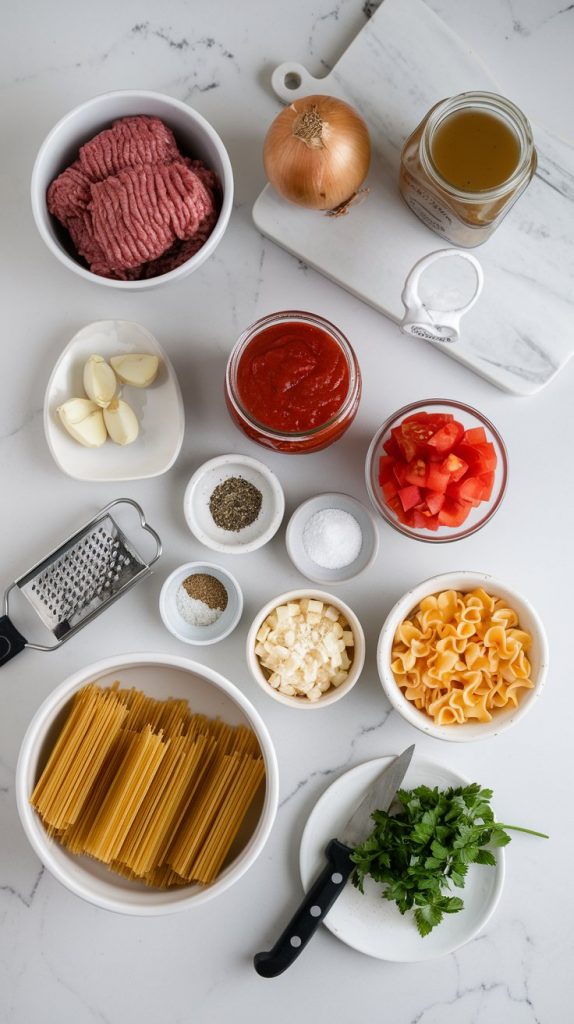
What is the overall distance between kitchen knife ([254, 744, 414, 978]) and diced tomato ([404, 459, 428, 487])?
55 centimetres

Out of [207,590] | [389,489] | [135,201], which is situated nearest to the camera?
[135,201]

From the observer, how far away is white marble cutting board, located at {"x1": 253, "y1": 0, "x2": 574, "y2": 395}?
65.3 inches

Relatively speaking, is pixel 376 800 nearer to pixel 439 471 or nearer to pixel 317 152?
pixel 439 471

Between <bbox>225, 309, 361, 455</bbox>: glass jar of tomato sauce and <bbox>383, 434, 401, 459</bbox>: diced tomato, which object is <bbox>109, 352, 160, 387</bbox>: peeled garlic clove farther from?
<bbox>383, 434, 401, 459</bbox>: diced tomato

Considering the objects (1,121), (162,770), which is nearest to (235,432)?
(162,770)

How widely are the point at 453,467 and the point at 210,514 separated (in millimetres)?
533

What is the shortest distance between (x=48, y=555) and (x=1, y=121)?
947 mm

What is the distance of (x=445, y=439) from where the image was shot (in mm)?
1503

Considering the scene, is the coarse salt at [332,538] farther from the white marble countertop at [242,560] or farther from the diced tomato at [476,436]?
the diced tomato at [476,436]

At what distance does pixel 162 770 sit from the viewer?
5.18 ft

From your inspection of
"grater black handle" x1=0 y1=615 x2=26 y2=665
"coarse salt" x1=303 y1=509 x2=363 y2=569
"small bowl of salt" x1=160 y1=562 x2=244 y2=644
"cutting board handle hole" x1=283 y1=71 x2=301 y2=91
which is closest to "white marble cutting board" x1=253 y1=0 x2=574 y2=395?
"cutting board handle hole" x1=283 y1=71 x2=301 y2=91

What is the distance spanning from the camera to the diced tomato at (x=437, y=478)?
149 cm

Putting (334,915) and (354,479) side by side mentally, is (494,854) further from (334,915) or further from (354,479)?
(354,479)

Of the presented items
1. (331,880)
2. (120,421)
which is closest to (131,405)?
(120,421)
